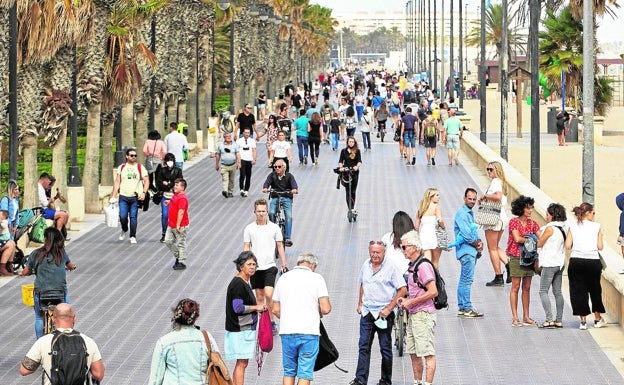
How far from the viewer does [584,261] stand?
55.7 feet

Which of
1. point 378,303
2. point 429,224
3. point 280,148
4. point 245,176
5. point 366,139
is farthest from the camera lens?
point 366,139

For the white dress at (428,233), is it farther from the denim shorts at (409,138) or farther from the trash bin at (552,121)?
the trash bin at (552,121)

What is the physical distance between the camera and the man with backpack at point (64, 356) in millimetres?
10672

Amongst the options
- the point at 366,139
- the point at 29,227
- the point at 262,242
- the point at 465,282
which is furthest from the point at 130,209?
the point at 366,139

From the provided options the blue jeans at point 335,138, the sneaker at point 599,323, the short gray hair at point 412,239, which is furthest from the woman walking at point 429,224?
→ the blue jeans at point 335,138

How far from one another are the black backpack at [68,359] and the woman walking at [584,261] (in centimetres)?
753

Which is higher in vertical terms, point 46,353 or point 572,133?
point 572,133

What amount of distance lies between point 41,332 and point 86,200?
1484cm

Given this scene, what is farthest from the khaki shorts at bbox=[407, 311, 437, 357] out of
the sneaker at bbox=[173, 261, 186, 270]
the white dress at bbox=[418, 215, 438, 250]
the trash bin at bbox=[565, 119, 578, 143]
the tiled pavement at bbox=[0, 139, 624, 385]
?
the trash bin at bbox=[565, 119, 578, 143]

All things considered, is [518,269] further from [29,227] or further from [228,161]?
[228,161]

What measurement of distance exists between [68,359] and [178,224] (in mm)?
11093

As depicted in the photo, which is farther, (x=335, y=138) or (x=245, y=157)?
(x=335, y=138)

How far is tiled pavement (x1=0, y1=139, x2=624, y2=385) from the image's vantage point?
15.1 m

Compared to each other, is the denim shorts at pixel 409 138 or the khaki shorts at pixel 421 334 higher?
the denim shorts at pixel 409 138
